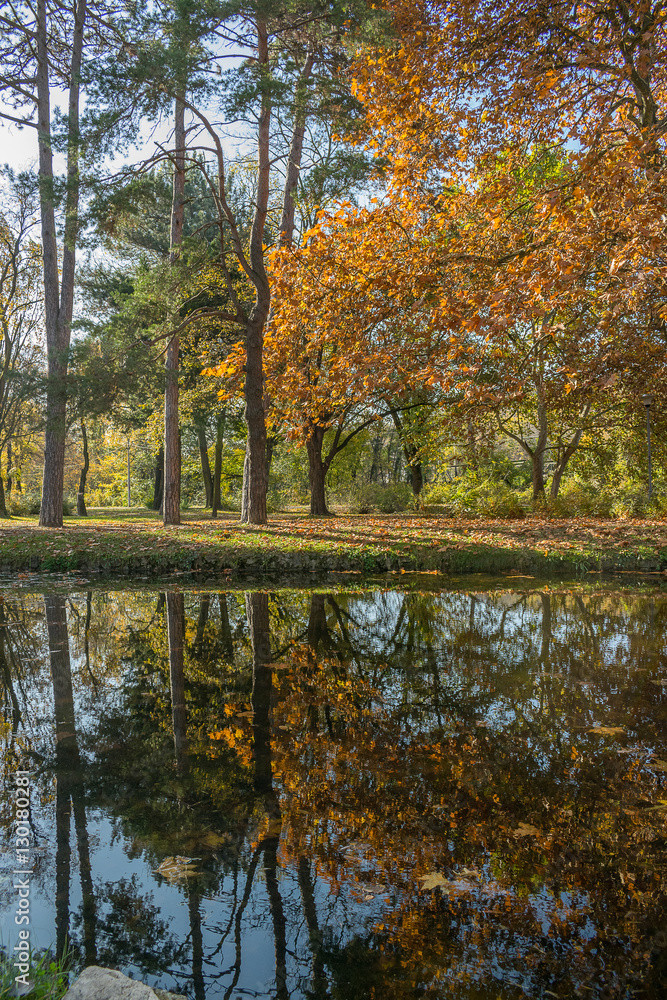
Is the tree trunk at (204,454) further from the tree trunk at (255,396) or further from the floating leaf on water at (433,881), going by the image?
the floating leaf on water at (433,881)

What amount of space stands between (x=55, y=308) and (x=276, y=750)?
49.8ft

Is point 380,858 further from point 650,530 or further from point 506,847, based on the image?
point 650,530

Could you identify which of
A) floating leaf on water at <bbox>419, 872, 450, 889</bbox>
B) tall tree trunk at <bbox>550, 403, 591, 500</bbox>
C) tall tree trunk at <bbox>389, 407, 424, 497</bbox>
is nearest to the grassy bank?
tall tree trunk at <bbox>550, 403, 591, 500</bbox>

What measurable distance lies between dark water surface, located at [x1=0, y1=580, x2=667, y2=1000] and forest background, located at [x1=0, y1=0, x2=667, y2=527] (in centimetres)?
349

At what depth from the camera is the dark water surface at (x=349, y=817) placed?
2.02m

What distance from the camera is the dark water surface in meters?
2.02

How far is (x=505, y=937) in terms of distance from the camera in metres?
2.07

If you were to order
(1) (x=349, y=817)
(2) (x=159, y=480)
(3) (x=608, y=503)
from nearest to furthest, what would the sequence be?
(1) (x=349, y=817) → (3) (x=608, y=503) → (2) (x=159, y=480)

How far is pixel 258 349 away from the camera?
1429 centimetres

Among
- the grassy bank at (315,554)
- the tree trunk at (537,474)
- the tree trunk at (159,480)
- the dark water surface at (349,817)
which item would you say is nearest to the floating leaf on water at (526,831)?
the dark water surface at (349,817)

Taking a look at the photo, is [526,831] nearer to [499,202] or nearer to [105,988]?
[105,988]

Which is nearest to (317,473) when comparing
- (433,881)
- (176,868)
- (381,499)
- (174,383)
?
(381,499)

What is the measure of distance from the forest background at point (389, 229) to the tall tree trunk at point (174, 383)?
0.22 ft

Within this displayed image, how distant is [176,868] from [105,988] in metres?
0.97
